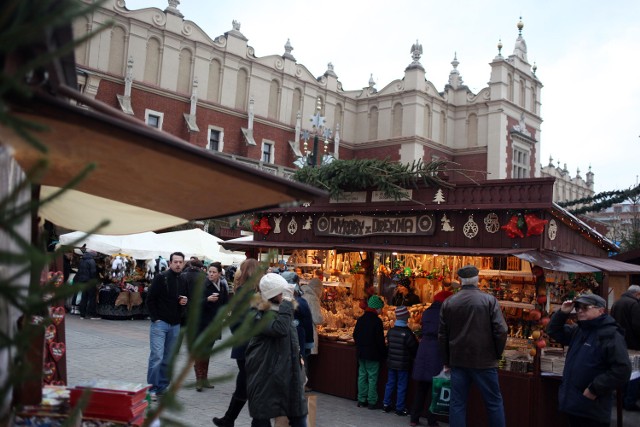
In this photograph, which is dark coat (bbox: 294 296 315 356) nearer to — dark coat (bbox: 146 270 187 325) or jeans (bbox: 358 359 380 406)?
jeans (bbox: 358 359 380 406)

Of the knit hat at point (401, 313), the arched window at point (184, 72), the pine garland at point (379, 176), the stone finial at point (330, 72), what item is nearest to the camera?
the knit hat at point (401, 313)

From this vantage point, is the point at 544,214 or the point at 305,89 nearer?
the point at 544,214

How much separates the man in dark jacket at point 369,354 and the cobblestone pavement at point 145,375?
0.69 feet

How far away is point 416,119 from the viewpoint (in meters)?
36.1

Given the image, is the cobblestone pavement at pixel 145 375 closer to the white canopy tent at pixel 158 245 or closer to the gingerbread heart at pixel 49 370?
the gingerbread heart at pixel 49 370

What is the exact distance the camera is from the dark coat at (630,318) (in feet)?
28.0

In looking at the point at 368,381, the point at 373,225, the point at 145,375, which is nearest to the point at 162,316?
the point at 145,375

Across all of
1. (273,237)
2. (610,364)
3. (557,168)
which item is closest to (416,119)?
(557,168)

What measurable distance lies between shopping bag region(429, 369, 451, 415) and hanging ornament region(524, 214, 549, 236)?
2033mm

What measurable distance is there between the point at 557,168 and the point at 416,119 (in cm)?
2141

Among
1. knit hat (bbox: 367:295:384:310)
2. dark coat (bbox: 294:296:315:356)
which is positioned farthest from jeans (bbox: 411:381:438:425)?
dark coat (bbox: 294:296:315:356)

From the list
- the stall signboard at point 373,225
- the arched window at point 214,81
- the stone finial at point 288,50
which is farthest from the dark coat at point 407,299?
the stone finial at point 288,50

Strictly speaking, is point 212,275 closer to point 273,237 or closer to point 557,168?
point 273,237

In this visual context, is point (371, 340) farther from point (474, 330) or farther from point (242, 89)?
point (242, 89)
